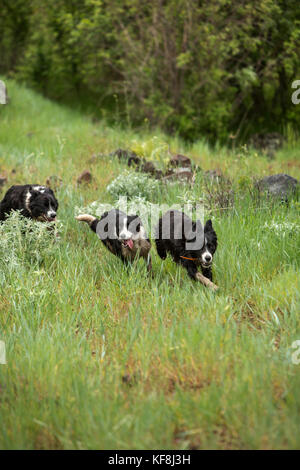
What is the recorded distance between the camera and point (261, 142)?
12.7 m

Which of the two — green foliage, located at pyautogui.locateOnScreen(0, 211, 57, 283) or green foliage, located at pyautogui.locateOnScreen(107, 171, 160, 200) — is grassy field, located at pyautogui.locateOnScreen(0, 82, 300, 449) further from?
green foliage, located at pyautogui.locateOnScreen(107, 171, 160, 200)

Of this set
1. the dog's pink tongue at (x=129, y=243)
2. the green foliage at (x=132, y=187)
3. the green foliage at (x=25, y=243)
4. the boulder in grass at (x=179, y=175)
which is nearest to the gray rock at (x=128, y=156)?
the boulder in grass at (x=179, y=175)

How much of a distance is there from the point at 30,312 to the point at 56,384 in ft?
4.06

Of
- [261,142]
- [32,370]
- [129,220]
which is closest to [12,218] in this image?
[129,220]

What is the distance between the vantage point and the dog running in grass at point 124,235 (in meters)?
4.51

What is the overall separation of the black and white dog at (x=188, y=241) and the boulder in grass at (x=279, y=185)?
5.95ft

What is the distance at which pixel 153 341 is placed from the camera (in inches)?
132

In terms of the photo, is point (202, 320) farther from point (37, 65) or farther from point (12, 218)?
point (37, 65)

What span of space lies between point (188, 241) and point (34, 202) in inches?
87.5

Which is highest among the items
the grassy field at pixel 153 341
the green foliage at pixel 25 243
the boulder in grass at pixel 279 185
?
the boulder in grass at pixel 279 185

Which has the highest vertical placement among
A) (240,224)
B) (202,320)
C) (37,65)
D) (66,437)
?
(37,65)

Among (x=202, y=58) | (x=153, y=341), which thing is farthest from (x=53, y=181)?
(x=202, y=58)

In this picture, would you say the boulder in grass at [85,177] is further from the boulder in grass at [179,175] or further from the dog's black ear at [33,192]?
the dog's black ear at [33,192]

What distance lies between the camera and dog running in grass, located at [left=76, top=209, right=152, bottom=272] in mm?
4508
